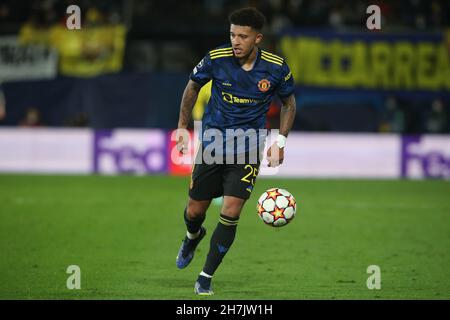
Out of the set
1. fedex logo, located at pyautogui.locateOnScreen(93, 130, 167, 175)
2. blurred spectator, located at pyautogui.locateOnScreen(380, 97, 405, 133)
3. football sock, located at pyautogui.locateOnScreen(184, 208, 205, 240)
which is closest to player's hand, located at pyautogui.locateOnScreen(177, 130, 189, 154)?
football sock, located at pyautogui.locateOnScreen(184, 208, 205, 240)

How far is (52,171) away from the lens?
20.1 meters

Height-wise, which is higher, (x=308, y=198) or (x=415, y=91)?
(x=415, y=91)

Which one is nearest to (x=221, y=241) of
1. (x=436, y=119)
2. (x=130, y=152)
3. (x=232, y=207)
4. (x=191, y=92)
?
(x=232, y=207)

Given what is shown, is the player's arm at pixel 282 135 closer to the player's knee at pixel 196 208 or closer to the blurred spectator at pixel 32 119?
the player's knee at pixel 196 208

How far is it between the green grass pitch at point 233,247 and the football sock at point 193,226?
42 cm

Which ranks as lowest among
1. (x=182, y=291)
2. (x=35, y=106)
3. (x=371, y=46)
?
(x=182, y=291)

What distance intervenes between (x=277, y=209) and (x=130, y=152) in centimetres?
1247

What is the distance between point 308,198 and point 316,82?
6.49m

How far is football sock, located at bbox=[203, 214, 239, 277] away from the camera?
752 cm

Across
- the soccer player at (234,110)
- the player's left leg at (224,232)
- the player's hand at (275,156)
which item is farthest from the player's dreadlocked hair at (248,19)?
the player's left leg at (224,232)

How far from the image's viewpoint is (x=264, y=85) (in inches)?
304

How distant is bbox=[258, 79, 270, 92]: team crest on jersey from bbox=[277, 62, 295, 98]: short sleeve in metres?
0.15
